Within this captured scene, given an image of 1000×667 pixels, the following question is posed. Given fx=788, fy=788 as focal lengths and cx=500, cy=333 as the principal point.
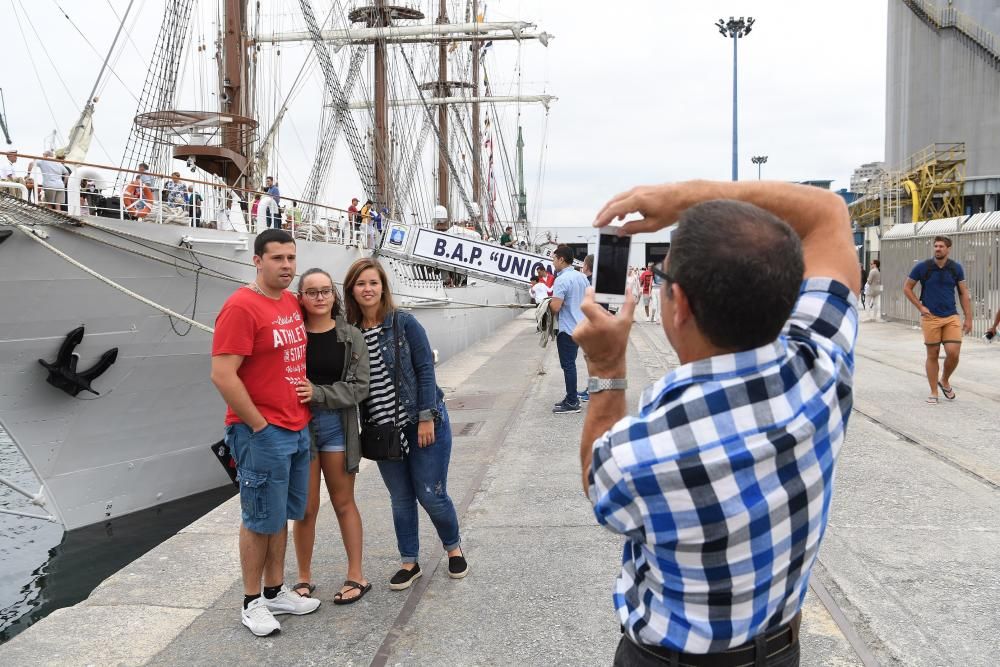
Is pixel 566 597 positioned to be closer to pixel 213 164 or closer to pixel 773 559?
pixel 773 559

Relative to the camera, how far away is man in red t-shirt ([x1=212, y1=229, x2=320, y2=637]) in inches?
136

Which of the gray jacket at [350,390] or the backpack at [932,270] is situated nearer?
the gray jacket at [350,390]

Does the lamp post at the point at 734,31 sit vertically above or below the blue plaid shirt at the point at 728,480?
above

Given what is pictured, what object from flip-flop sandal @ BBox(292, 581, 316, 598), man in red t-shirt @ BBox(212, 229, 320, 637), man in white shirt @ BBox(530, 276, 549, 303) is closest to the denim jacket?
man in red t-shirt @ BBox(212, 229, 320, 637)

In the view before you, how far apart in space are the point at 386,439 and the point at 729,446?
2.81 meters

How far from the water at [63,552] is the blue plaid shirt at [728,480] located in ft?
22.6

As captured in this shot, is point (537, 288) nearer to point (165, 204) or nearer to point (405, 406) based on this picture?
point (165, 204)

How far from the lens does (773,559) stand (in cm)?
139

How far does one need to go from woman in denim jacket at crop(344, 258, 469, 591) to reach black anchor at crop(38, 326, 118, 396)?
5.73 m

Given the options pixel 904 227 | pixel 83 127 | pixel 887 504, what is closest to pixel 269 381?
pixel 887 504

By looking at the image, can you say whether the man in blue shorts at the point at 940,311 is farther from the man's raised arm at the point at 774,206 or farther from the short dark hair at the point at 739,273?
the short dark hair at the point at 739,273

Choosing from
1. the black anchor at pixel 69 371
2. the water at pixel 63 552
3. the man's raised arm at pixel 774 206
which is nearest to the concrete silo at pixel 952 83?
the water at pixel 63 552

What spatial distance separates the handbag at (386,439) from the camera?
12.8ft

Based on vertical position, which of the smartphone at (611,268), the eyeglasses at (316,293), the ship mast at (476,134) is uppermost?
the ship mast at (476,134)
